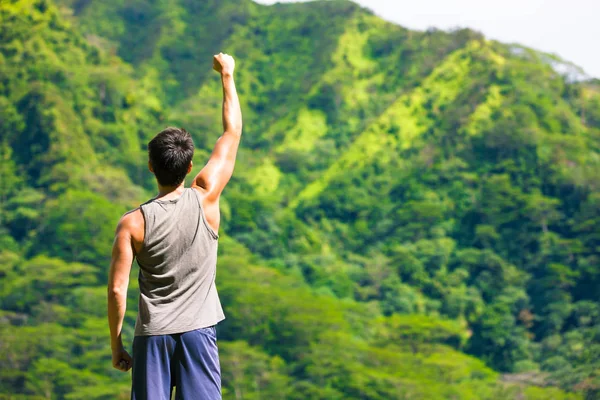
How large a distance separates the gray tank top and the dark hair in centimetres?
5

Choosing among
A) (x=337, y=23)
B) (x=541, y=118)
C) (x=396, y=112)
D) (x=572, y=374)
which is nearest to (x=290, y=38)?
(x=337, y=23)

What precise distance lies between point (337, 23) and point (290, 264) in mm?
18574

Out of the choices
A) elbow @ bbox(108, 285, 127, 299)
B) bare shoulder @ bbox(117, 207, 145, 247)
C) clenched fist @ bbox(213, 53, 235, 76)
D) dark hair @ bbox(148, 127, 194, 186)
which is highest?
clenched fist @ bbox(213, 53, 235, 76)

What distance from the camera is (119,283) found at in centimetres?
176

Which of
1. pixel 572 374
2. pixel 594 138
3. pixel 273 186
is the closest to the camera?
pixel 572 374

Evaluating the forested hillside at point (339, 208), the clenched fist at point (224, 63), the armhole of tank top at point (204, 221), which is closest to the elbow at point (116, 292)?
the armhole of tank top at point (204, 221)

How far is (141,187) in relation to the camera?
33625 mm

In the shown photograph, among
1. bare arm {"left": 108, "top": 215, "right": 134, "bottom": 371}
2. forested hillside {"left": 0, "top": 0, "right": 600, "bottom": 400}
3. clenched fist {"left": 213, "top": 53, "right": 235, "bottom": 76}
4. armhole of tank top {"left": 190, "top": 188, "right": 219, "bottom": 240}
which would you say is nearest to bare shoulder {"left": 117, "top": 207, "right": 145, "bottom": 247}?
bare arm {"left": 108, "top": 215, "right": 134, "bottom": 371}

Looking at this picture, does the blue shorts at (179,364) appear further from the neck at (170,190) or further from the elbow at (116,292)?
the neck at (170,190)

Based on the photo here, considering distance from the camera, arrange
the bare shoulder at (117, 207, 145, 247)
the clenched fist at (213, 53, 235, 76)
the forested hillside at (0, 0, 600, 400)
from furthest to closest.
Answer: the forested hillside at (0, 0, 600, 400) < the clenched fist at (213, 53, 235, 76) < the bare shoulder at (117, 207, 145, 247)

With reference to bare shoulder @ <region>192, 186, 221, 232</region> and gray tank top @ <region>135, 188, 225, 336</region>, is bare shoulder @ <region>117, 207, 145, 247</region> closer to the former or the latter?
gray tank top @ <region>135, 188, 225, 336</region>

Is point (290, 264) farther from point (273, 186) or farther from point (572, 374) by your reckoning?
point (572, 374)

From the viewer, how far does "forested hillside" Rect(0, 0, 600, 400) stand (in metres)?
23.7

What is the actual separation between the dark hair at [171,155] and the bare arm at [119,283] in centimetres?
13
